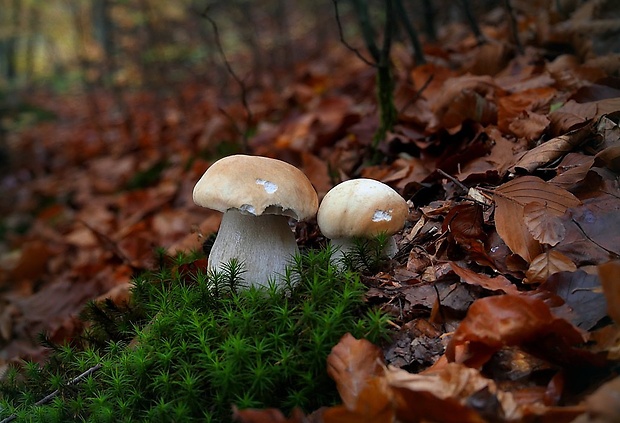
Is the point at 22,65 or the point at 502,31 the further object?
the point at 22,65

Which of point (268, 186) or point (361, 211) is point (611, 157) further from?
point (268, 186)

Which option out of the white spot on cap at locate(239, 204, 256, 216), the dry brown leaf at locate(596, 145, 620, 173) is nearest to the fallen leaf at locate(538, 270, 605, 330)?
the dry brown leaf at locate(596, 145, 620, 173)

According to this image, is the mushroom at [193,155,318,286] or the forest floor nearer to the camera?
the forest floor

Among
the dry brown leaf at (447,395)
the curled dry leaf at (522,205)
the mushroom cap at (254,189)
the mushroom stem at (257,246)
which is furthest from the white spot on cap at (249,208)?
the curled dry leaf at (522,205)

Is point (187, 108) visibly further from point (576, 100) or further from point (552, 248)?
point (552, 248)

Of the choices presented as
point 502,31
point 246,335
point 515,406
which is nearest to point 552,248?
point 515,406

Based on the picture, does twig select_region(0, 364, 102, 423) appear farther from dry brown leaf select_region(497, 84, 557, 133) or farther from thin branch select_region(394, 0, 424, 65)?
thin branch select_region(394, 0, 424, 65)
